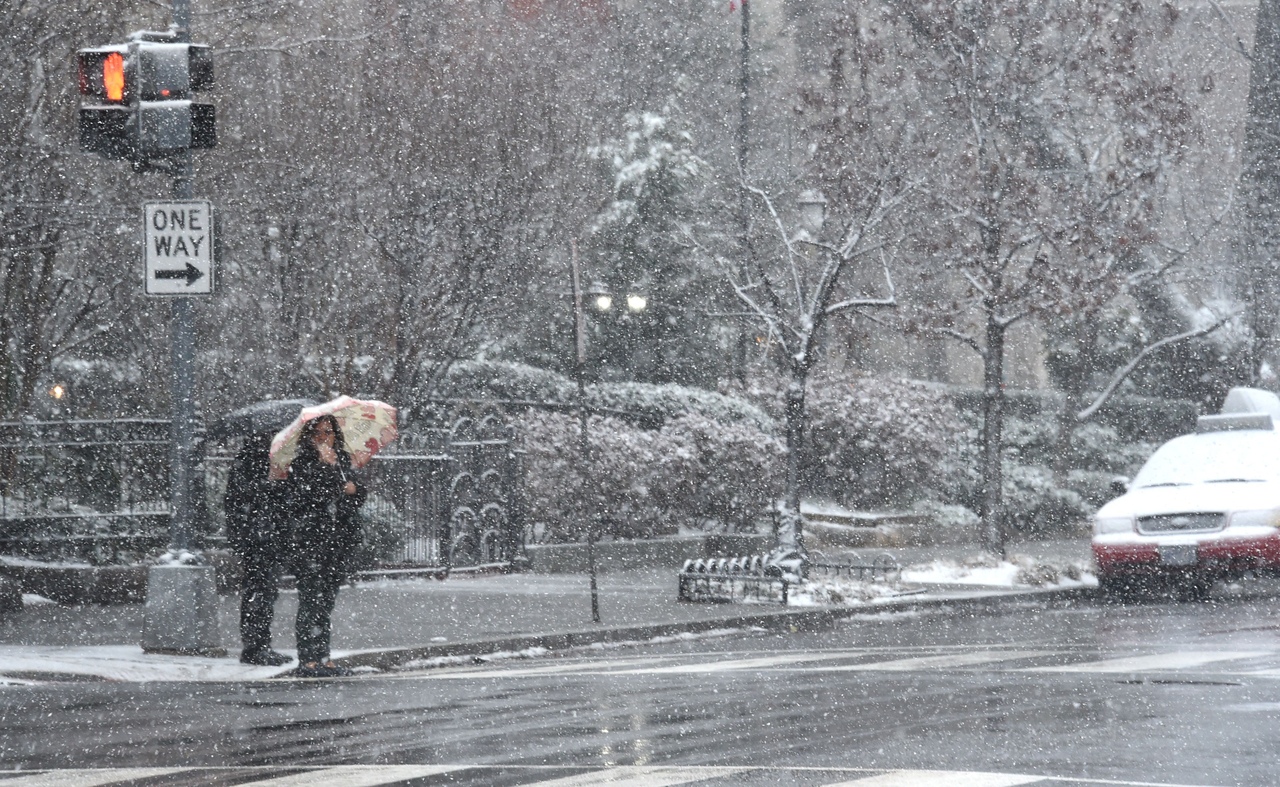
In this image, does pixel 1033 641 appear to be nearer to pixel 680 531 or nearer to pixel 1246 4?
pixel 680 531

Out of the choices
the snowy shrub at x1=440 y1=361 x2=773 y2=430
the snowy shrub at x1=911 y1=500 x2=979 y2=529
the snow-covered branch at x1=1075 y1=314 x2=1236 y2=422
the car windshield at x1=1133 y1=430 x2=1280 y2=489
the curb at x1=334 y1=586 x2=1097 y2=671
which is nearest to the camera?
the curb at x1=334 y1=586 x2=1097 y2=671

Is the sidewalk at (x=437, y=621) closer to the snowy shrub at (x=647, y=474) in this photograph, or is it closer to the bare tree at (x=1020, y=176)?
the snowy shrub at (x=647, y=474)

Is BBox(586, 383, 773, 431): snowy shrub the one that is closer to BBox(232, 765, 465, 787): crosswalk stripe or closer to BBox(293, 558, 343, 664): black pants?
BBox(293, 558, 343, 664): black pants

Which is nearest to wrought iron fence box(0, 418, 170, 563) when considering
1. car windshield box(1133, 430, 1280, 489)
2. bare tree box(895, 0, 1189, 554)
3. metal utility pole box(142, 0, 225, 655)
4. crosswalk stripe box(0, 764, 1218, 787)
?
metal utility pole box(142, 0, 225, 655)

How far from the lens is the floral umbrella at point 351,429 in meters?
12.0

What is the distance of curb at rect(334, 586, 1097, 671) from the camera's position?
12875mm

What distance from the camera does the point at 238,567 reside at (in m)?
17.7

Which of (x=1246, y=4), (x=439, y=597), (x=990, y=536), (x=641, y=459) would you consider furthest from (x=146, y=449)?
(x=1246, y=4)

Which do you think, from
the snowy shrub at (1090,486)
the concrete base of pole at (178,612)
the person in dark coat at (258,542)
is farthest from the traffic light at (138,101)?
the snowy shrub at (1090,486)

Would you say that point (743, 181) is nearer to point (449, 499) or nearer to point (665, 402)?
point (449, 499)

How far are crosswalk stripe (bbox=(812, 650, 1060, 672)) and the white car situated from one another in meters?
6.03

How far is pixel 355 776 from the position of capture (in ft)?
23.9

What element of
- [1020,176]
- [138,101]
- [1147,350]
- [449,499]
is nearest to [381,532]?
[449,499]

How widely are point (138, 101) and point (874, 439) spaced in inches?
720
